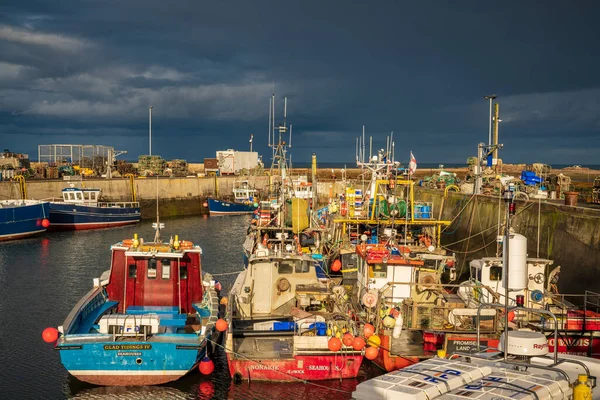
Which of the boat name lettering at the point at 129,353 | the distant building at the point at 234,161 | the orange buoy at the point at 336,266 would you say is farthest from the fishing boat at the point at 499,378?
the distant building at the point at 234,161

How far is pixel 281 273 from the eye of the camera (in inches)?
779

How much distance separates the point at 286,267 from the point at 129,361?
233 inches

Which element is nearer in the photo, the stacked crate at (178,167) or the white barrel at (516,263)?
the white barrel at (516,263)

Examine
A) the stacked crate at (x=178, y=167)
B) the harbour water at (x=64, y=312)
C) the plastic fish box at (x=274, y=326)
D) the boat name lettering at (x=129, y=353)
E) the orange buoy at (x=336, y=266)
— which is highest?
the stacked crate at (x=178, y=167)

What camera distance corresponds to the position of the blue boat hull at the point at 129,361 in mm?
15703

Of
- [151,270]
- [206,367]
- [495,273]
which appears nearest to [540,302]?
[495,273]

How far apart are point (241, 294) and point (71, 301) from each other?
11.2 m

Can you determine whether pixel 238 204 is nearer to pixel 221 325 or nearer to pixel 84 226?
pixel 84 226

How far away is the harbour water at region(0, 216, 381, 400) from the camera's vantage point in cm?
1658

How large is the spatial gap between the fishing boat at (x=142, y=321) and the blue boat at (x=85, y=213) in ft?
116

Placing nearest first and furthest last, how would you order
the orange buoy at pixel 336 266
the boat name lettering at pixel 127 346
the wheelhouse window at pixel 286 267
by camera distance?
the boat name lettering at pixel 127 346
the wheelhouse window at pixel 286 267
the orange buoy at pixel 336 266

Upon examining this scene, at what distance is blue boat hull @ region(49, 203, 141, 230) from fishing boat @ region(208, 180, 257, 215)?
1138 centimetres

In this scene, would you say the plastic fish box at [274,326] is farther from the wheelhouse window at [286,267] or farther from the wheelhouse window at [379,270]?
the wheelhouse window at [379,270]

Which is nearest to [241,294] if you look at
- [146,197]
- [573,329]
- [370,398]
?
[573,329]
